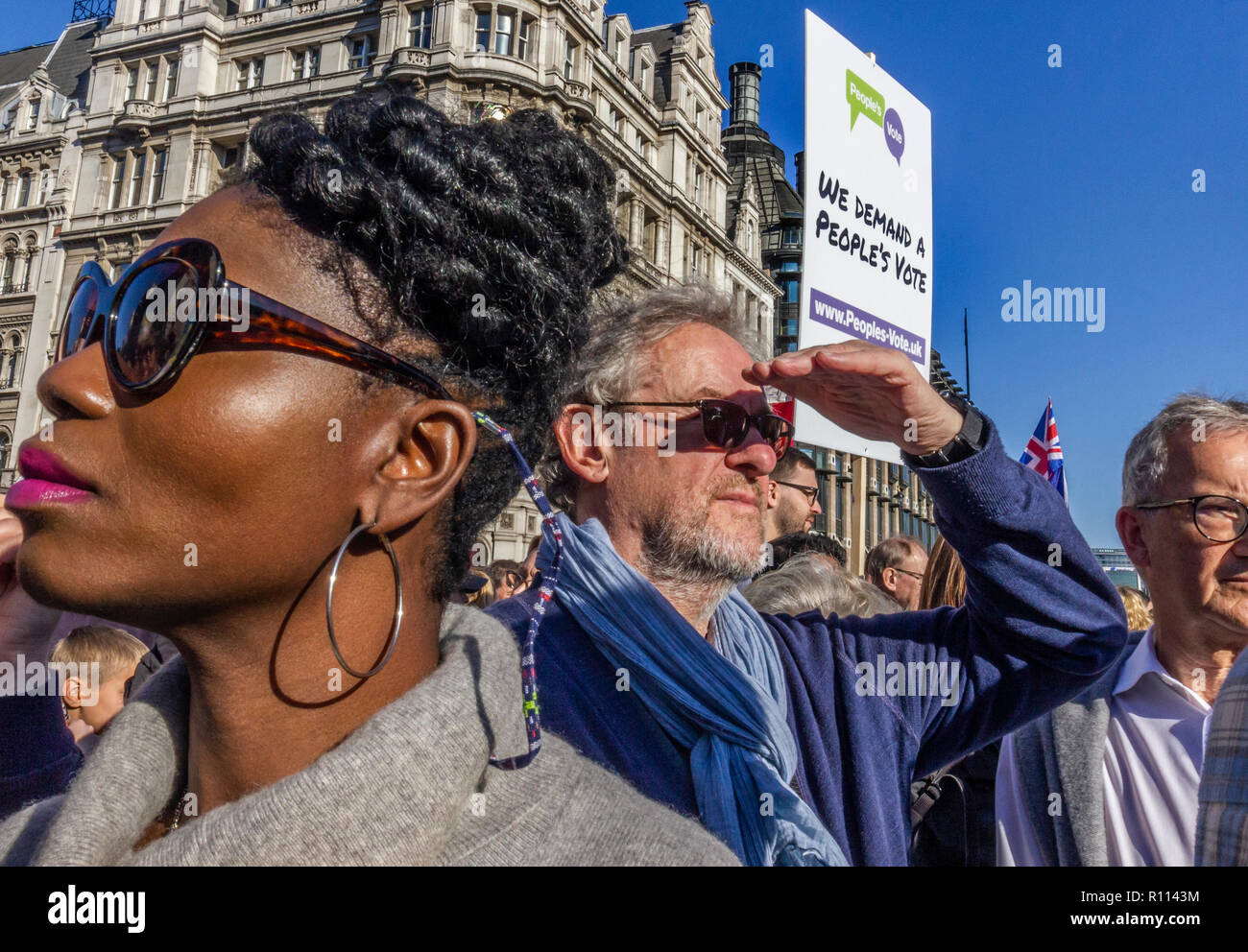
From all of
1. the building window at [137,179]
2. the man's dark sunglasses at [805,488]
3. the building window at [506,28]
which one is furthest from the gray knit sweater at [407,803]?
the building window at [137,179]

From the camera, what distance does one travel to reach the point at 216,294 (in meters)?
1.20

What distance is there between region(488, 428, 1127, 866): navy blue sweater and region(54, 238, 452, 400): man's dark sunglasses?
34.4 inches

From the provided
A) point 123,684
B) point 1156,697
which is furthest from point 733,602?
point 123,684

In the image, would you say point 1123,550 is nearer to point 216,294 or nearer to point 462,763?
point 462,763

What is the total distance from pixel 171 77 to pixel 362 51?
7974mm

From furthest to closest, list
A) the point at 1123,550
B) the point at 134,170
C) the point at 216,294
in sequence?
the point at 134,170 → the point at 1123,550 → the point at 216,294

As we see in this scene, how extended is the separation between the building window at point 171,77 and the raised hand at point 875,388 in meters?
37.0

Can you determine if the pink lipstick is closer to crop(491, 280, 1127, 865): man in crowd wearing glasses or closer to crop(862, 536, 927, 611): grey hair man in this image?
crop(491, 280, 1127, 865): man in crowd wearing glasses

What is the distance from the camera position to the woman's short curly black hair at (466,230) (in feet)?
4.42

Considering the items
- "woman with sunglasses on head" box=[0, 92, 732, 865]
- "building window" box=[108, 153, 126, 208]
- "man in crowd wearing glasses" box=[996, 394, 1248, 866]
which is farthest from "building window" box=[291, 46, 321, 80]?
"woman with sunglasses on head" box=[0, 92, 732, 865]

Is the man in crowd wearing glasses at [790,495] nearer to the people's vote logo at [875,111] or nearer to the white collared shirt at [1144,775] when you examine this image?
the people's vote logo at [875,111]

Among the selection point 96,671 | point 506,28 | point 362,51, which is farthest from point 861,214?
point 362,51

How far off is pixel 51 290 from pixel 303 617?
3824 centimetres

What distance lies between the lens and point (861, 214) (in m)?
3.77
